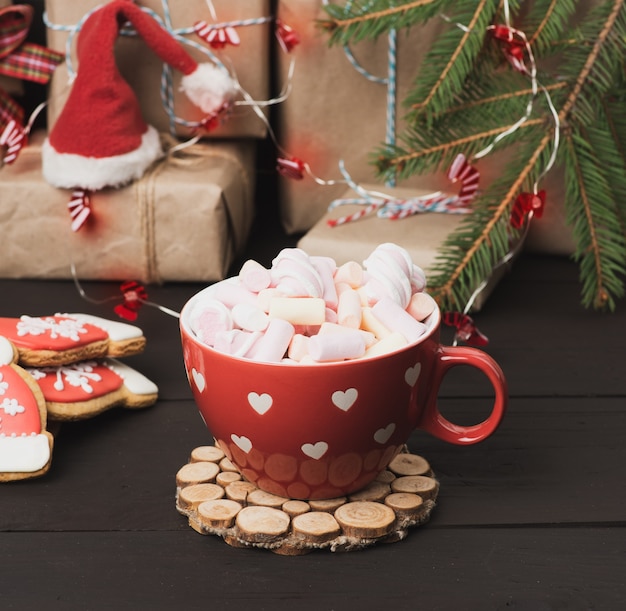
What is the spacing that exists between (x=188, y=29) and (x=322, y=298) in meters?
0.55

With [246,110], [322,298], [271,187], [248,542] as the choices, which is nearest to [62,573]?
[248,542]

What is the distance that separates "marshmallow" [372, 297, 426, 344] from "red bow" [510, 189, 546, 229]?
338 mm

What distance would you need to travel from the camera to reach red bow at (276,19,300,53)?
1019mm

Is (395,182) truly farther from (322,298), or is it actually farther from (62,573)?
(62,573)

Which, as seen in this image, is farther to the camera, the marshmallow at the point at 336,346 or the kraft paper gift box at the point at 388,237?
the kraft paper gift box at the point at 388,237

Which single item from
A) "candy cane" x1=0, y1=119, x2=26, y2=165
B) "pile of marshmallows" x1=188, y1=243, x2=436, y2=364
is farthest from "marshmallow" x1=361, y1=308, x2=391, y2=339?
"candy cane" x1=0, y1=119, x2=26, y2=165

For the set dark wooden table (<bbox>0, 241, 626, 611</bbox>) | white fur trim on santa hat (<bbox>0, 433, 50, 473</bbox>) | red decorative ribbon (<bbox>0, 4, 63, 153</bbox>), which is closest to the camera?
dark wooden table (<bbox>0, 241, 626, 611</bbox>)

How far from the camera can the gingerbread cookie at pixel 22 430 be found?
630mm

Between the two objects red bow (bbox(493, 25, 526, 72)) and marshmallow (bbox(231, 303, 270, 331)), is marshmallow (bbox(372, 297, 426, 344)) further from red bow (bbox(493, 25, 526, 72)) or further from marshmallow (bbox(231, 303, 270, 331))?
red bow (bbox(493, 25, 526, 72))

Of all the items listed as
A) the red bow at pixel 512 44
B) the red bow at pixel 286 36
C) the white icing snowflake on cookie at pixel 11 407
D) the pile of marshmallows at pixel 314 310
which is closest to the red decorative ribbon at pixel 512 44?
the red bow at pixel 512 44

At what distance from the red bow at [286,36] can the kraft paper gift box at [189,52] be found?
0.02m

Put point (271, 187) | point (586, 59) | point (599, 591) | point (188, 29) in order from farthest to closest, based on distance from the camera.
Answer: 1. point (271, 187)
2. point (188, 29)
3. point (586, 59)
4. point (599, 591)

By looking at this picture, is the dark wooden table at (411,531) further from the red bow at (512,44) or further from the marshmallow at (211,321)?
the red bow at (512,44)

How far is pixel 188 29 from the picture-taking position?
40.1 inches
